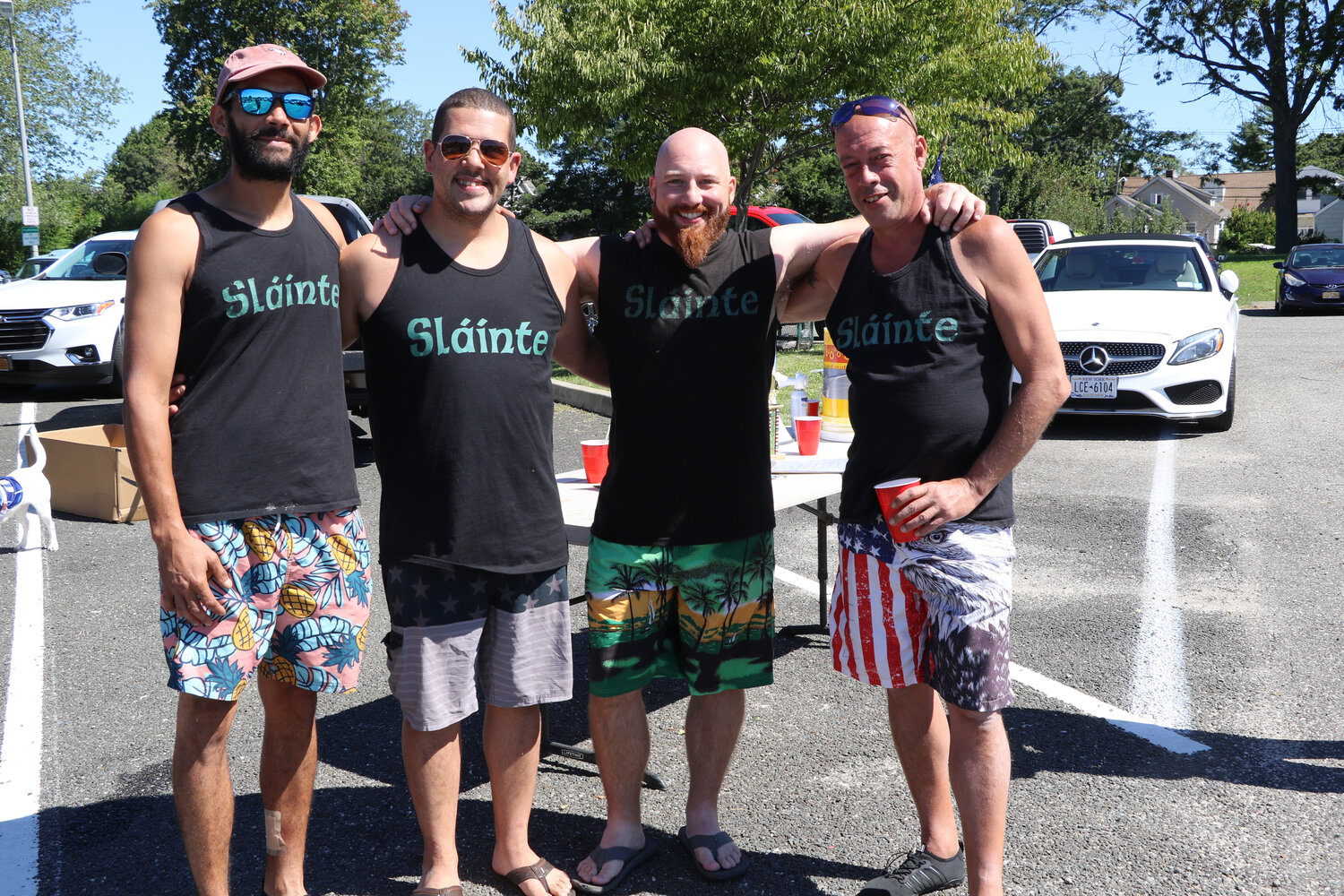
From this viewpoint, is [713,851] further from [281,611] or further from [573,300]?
[573,300]

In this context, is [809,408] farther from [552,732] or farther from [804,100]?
[804,100]

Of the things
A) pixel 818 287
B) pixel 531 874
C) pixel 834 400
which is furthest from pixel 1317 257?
pixel 531 874

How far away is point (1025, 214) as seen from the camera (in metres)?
41.9

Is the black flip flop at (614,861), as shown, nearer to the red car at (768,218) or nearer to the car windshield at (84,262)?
the car windshield at (84,262)

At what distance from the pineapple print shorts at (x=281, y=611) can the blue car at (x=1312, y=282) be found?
846 inches

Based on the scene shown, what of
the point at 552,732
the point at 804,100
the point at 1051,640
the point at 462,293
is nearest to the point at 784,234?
the point at 462,293

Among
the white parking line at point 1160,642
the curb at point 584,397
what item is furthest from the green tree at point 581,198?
the white parking line at point 1160,642

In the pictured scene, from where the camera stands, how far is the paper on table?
390 centimetres

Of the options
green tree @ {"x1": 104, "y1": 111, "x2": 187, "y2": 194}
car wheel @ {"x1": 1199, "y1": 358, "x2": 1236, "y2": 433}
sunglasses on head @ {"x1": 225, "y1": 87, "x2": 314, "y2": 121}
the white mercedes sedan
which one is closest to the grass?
the white mercedes sedan

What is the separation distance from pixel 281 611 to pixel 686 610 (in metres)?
1.06

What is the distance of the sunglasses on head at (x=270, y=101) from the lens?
2420 mm

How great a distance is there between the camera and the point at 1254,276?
28.2 metres

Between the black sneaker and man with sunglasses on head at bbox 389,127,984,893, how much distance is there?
393 mm

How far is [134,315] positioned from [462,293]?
0.74 metres
